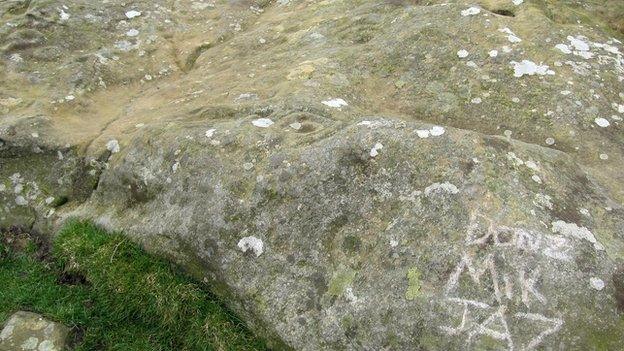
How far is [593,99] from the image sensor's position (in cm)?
650

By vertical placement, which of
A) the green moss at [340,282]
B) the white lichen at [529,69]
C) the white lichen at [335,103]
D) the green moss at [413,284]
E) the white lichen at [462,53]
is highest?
the white lichen at [335,103]

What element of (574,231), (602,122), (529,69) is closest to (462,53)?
(529,69)

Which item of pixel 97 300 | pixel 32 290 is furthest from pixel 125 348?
pixel 32 290

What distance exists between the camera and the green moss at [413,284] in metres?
4.68

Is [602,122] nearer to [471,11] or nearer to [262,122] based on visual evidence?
[471,11]

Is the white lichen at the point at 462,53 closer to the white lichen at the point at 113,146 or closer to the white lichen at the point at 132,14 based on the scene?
the white lichen at the point at 113,146

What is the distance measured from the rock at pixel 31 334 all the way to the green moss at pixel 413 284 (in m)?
3.52

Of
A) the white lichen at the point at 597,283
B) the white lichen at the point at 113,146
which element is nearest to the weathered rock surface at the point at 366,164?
the white lichen at the point at 597,283

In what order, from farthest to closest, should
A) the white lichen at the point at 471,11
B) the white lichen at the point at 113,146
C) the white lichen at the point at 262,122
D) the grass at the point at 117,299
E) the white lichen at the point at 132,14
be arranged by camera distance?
the white lichen at the point at 132,14 → the white lichen at the point at 471,11 → the white lichen at the point at 113,146 → the white lichen at the point at 262,122 → the grass at the point at 117,299

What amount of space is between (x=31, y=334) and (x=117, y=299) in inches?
34.5

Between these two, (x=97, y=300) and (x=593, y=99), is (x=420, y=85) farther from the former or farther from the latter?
(x=97, y=300)

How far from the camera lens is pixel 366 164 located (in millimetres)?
5508

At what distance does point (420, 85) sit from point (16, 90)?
617cm

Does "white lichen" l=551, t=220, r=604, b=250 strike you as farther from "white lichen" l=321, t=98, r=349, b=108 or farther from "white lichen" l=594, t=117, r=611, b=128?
"white lichen" l=321, t=98, r=349, b=108
